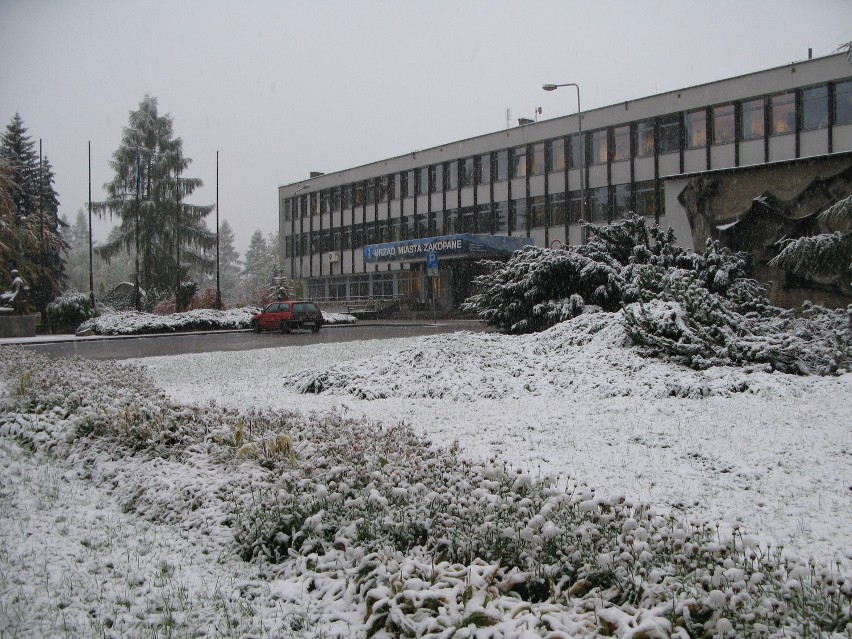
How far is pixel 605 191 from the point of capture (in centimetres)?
4088

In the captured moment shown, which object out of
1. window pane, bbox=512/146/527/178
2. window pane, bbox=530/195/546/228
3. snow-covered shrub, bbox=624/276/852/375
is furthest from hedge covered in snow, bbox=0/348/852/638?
window pane, bbox=512/146/527/178

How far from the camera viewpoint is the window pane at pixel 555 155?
43406mm

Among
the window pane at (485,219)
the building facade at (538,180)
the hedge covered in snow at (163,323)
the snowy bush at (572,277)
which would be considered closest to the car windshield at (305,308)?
the hedge covered in snow at (163,323)

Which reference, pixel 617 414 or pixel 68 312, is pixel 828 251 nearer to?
pixel 617 414

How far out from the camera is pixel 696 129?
37031mm

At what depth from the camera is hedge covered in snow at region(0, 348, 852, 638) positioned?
2881 mm

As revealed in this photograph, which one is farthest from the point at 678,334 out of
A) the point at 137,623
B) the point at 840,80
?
the point at 840,80

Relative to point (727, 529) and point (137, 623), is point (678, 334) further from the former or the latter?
point (137, 623)

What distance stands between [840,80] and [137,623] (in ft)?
123

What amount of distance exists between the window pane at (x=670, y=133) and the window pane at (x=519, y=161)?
9852 millimetres

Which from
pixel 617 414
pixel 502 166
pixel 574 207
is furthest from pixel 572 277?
pixel 502 166

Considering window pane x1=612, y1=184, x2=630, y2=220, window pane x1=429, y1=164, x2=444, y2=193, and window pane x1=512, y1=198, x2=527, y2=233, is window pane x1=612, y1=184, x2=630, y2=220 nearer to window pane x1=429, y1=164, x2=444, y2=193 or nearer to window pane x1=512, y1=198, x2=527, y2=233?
window pane x1=512, y1=198, x2=527, y2=233

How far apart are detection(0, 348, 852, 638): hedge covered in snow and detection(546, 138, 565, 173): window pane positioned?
39.6m

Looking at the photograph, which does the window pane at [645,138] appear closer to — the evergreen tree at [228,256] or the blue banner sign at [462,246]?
the blue banner sign at [462,246]
